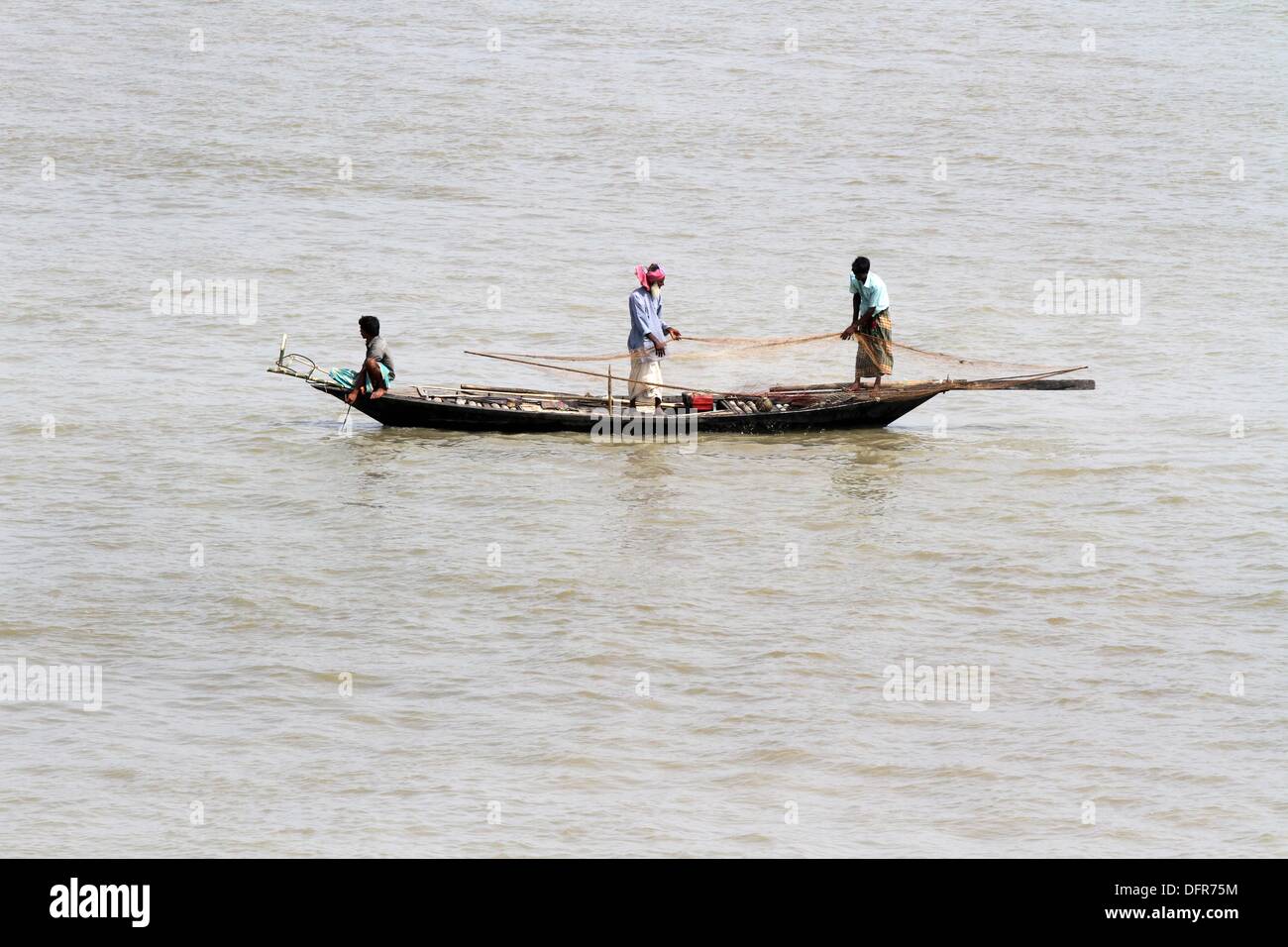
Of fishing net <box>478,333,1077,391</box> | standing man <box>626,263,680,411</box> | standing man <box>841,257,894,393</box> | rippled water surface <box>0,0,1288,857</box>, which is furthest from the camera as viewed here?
fishing net <box>478,333,1077,391</box>

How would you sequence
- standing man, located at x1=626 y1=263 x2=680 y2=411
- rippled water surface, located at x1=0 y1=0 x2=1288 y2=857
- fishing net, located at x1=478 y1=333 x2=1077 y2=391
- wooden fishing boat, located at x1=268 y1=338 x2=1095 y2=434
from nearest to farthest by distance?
1. rippled water surface, located at x1=0 y1=0 x2=1288 y2=857
2. standing man, located at x1=626 y1=263 x2=680 y2=411
3. wooden fishing boat, located at x1=268 y1=338 x2=1095 y2=434
4. fishing net, located at x1=478 y1=333 x2=1077 y2=391

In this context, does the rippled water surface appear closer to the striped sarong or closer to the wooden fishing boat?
the wooden fishing boat

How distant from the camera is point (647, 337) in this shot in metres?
14.6

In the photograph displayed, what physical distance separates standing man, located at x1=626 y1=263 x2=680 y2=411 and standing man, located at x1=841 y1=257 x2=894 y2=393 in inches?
59.7

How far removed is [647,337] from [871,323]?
1861 mm

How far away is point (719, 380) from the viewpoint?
17.3 meters

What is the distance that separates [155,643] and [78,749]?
1.63m

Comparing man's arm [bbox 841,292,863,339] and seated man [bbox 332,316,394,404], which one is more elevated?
man's arm [bbox 841,292,863,339]

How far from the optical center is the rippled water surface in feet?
27.9

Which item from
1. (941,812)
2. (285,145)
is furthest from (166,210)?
(941,812)

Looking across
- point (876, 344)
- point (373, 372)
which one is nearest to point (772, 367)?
point (876, 344)

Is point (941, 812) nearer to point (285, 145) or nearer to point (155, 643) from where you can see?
point (155, 643)

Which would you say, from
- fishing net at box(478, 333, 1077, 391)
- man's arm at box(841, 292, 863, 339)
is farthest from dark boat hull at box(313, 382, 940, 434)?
fishing net at box(478, 333, 1077, 391)

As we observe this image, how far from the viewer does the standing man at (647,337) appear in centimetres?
1452
